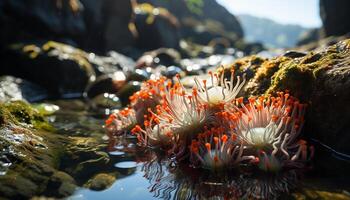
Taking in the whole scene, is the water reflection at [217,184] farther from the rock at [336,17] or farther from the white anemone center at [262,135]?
the rock at [336,17]

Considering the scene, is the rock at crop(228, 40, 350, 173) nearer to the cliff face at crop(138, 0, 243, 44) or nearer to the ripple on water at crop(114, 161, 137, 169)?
the ripple on water at crop(114, 161, 137, 169)

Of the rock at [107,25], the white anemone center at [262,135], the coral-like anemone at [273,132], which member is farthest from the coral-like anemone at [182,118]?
the rock at [107,25]

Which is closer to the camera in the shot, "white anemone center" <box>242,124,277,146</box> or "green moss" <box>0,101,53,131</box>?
"white anemone center" <box>242,124,277,146</box>

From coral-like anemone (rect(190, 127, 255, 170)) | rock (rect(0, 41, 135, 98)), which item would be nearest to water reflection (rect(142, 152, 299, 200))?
coral-like anemone (rect(190, 127, 255, 170))

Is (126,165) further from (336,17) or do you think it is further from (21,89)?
(336,17)

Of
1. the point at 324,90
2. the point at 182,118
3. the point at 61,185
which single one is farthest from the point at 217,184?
the point at 324,90

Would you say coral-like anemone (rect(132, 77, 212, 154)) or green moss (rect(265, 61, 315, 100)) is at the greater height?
green moss (rect(265, 61, 315, 100))

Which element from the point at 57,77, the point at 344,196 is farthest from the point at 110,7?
the point at 344,196
